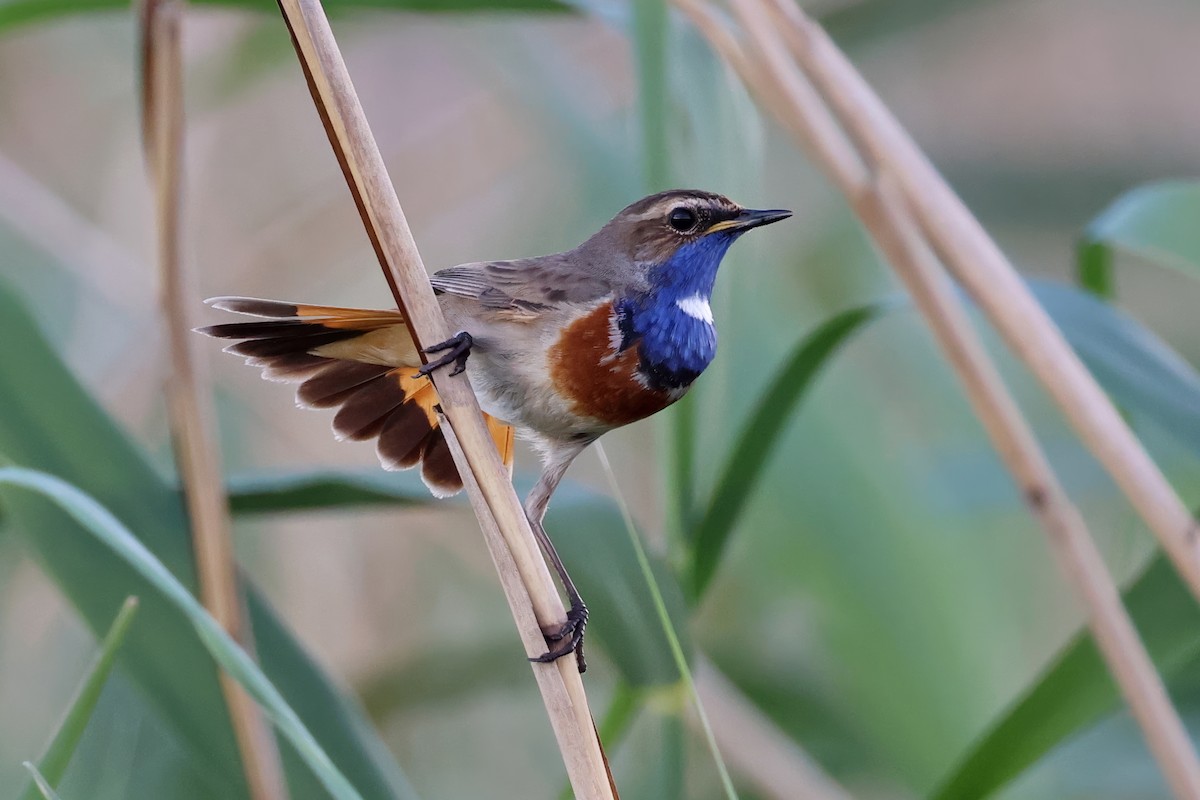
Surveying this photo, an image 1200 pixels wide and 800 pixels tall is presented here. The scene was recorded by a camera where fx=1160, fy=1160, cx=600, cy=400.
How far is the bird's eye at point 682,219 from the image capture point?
1.48 m

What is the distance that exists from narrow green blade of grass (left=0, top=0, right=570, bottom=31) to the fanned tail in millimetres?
496

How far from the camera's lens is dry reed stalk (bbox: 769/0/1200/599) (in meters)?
1.65

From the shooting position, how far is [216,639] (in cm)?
110

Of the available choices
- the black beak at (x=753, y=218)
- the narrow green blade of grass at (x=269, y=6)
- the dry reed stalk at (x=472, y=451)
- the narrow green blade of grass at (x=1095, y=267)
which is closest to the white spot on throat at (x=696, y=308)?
A: the black beak at (x=753, y=218)

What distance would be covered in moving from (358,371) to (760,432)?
58cm

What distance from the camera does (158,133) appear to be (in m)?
1.57

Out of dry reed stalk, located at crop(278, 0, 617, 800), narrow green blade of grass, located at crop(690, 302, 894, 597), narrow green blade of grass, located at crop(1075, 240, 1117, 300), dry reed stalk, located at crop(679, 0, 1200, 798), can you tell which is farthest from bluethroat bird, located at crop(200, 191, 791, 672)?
narrow green blade of grass, located at crop(1075, 240, 1117, 300)

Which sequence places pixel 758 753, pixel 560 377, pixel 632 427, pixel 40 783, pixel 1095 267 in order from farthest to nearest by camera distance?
pixel 632 427, pixel 758 753, pixel 1095 267, pixel 560 377, pixel 40 783

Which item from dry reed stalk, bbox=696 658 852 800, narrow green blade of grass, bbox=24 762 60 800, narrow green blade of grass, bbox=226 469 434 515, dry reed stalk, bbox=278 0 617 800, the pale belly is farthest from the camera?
dry reed stalk, bbox=696 658 852 800

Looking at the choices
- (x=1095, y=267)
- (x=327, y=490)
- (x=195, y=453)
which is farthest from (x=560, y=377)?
(x=1095, y=267)

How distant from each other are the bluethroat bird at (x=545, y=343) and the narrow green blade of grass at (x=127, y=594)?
27 cm

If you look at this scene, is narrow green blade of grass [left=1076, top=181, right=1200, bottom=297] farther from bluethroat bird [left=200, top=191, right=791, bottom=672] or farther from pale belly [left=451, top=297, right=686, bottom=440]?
pale belly [left=451, top=297, right=686, bottom=440]

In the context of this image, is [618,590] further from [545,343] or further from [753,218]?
[753,218]

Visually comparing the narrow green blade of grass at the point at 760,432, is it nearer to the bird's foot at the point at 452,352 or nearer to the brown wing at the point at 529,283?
the brown wing at the point at 529,283
